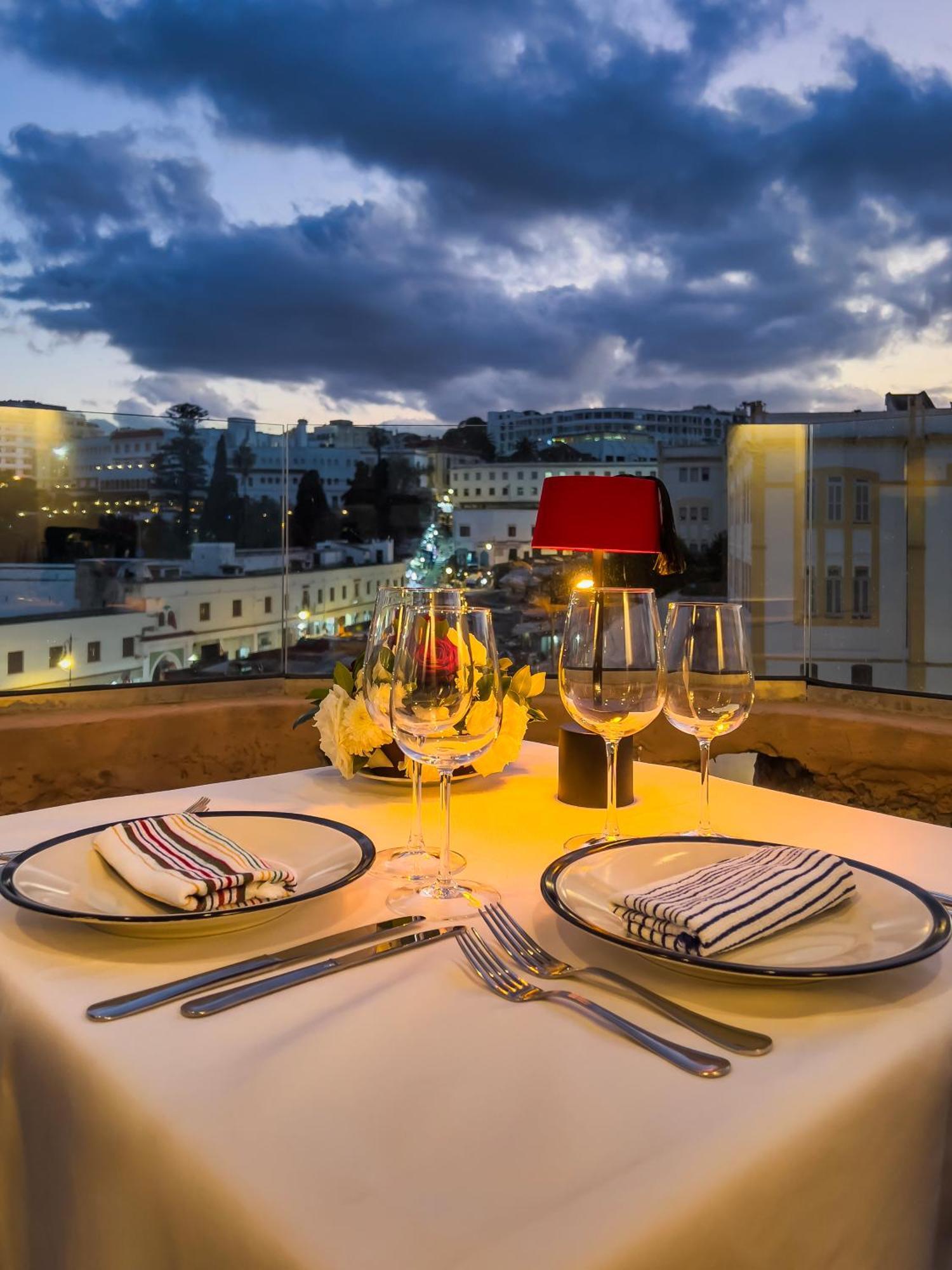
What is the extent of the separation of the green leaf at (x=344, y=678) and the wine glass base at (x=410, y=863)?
0.91 ft

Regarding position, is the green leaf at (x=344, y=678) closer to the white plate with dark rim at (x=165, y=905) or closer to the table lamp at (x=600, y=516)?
the white plate with dark rim at (x=165, y=905)

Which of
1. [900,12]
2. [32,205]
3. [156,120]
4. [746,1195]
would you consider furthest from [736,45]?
[32,205]

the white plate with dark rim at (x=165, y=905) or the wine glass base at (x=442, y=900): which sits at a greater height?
the white plate with dark rim at (x=165, y=905)

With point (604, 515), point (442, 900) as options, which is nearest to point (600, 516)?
point (604, 515)

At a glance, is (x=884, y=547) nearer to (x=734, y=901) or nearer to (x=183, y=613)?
(x=183, y=613)

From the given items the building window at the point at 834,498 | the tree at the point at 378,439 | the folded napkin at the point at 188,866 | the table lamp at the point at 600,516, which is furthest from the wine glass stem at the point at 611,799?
the tree at the point at 378,439

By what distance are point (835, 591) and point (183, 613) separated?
65.1 inches

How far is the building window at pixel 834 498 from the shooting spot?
2.34m

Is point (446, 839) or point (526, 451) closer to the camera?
point (446, 839)

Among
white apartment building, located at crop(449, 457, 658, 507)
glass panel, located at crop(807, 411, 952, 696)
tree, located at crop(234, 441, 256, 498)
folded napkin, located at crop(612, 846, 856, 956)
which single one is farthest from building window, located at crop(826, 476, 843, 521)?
folded napkin, located at crop(612, 846, 856, 956)

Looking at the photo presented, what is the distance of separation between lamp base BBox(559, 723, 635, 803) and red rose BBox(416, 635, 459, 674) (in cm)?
38

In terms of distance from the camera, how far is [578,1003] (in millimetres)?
573

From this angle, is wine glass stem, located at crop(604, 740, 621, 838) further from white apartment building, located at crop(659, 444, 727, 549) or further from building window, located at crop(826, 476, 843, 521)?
building window, located at crop(826, 476, 843, 521)

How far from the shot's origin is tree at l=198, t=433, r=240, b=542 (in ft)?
8.00
